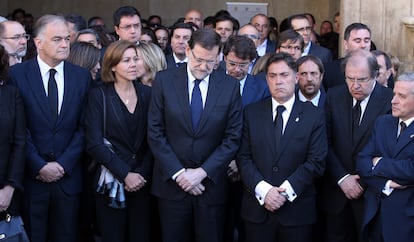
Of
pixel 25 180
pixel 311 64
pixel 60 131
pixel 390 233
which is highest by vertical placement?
pixel 311 64

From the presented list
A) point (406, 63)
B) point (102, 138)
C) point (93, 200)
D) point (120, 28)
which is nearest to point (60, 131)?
point (102, 138)

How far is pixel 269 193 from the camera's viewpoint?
4.79 meters

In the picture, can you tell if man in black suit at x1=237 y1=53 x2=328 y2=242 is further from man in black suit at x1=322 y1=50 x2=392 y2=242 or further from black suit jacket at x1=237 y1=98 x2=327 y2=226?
man in black suit at x1=322 y1=50 x2=392 y2=242

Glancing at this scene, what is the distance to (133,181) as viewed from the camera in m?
5.06

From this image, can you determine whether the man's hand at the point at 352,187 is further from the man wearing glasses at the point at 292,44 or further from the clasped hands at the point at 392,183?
the man wearing glasses at the point at 292,44

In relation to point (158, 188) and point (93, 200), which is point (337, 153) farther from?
point (93, 200)

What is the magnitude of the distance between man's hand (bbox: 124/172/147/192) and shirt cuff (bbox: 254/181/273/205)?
2.67 ft

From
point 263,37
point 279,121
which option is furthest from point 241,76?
point 263,37

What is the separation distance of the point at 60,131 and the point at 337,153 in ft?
6.33

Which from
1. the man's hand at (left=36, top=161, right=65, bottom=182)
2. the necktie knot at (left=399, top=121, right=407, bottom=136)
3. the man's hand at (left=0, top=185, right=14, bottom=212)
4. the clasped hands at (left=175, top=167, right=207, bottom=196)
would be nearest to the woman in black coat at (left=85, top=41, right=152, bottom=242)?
the man's hand at (left=36, top=161, right=65, bottom=182)

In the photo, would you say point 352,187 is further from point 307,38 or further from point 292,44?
point 307,38

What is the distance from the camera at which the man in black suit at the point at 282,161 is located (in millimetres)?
4852

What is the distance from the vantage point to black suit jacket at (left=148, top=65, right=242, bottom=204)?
16.0 ft

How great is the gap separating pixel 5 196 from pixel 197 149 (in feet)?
4.15
